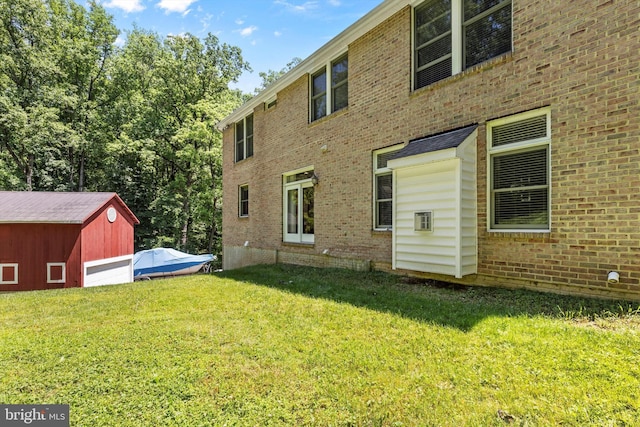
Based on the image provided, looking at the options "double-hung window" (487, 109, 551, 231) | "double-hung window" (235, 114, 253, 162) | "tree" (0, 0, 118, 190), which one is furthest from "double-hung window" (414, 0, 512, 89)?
"tree" (0, 0, 118, 190)

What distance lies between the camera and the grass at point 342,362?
2318 mm

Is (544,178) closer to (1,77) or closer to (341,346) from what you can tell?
(341,346)

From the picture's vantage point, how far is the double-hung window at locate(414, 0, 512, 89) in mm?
5711

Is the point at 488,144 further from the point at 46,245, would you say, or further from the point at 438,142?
the point at 46,245

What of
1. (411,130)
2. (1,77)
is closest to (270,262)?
(411,130)

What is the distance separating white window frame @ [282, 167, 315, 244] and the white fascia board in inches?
123

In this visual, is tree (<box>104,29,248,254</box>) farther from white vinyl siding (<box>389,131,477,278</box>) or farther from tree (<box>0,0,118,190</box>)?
white vinyl siding (<box>389,131,477,278</box>)

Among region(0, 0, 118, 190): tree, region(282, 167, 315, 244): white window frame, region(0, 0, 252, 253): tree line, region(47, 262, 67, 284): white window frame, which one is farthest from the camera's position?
region(0, 0, 252, 253): tree line

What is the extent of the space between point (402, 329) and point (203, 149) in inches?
953

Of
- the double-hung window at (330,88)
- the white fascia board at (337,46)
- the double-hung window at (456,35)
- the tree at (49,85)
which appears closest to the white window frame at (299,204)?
the double-hung window at (330,88)

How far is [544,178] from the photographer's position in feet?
16.6

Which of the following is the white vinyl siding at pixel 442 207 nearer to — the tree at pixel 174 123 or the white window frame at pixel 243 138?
the white window frame at pixel 243 138

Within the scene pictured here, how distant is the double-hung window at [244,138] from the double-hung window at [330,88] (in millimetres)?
4583

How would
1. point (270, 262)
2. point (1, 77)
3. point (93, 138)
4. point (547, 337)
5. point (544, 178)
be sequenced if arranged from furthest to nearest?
point (93, 138) < point (1, 77) < point (270, 262) < point (544, 178) < point (547, 337)
